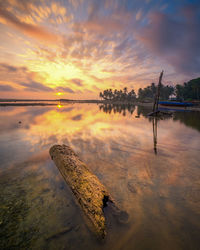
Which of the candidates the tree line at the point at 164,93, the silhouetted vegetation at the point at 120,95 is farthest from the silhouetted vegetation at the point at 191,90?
the silhouetted vegetation at the point at 120,95

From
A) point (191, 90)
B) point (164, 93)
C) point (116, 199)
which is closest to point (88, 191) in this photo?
point (116, 199)

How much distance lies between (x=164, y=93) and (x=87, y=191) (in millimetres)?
138394

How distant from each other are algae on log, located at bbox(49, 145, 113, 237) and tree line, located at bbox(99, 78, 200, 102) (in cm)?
9334

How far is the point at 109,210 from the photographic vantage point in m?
3.14

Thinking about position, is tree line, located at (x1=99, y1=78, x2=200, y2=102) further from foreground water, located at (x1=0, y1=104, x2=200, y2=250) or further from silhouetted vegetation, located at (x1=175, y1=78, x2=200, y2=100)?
foreground water, located at (x1=0, y1=104, x2=200, y2=250)

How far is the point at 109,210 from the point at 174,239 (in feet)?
4.91

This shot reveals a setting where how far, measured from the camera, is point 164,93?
119750 millimetres

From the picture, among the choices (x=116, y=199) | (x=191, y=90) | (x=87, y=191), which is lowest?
(x=116, y=199)

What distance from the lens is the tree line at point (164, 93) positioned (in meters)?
76.1

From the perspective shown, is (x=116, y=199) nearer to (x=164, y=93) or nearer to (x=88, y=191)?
(x=88, y=191)

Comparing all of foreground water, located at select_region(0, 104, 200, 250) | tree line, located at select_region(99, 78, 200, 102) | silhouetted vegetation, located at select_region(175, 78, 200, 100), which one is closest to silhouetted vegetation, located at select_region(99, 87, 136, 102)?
tree line, located at select_region(99, 78, 200, 102)

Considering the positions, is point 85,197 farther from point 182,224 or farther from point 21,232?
point 182,224

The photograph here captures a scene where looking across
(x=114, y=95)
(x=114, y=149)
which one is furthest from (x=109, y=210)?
(x=114, y=95)

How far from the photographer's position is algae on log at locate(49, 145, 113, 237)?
8.84 ft
